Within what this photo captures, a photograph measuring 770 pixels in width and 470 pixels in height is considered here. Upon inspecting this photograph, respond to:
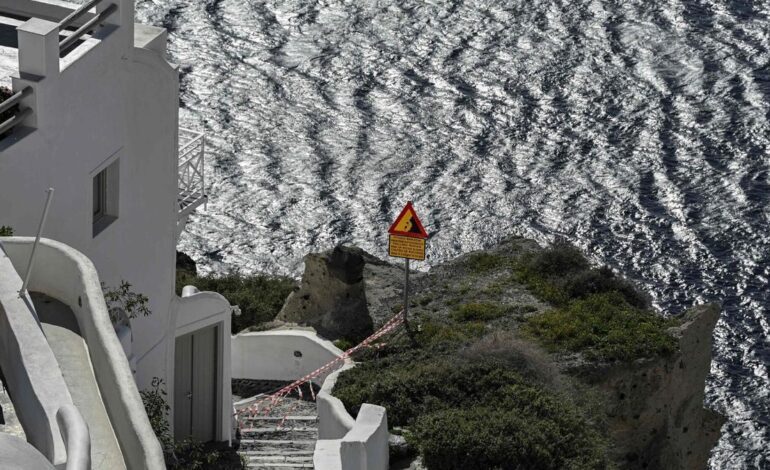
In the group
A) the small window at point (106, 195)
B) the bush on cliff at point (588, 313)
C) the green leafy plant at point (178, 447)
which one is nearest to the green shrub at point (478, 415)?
the green leafy plant at point (178, 447)

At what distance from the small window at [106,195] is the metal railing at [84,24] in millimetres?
1968

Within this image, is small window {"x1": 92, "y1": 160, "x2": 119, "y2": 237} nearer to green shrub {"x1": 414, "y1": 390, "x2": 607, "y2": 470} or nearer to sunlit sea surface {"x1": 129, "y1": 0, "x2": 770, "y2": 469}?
green shrub {"x1": 414, "y1": 390, "x2": 607, "y2": 470}

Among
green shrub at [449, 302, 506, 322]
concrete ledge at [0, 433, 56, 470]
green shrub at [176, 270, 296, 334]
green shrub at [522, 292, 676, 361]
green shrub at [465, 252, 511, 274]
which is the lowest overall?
green shrub at [176, 270, 296, 334]

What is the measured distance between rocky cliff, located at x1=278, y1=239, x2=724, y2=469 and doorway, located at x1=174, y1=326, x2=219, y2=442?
5.60m

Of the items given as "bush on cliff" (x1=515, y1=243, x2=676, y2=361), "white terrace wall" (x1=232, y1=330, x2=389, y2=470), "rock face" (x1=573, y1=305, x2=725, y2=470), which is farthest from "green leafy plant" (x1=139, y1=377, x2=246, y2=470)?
"rock face" (x1=573, y1=305, x2=725, y2=470)

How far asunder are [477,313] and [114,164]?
38.5ft

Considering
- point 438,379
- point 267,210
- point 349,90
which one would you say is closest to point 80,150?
point 438,379

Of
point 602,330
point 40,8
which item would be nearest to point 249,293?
point 602,330

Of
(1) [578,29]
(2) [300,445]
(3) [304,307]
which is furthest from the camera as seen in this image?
(1) [578,29]

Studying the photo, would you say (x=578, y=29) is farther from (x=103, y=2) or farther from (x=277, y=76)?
(x=103, y=2)

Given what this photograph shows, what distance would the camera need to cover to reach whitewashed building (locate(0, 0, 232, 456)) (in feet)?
66.0

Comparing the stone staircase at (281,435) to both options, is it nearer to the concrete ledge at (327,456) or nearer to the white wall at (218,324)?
the white wall at (218,324)

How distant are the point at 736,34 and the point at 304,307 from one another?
47.0 m

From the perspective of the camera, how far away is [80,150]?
2162 cm
